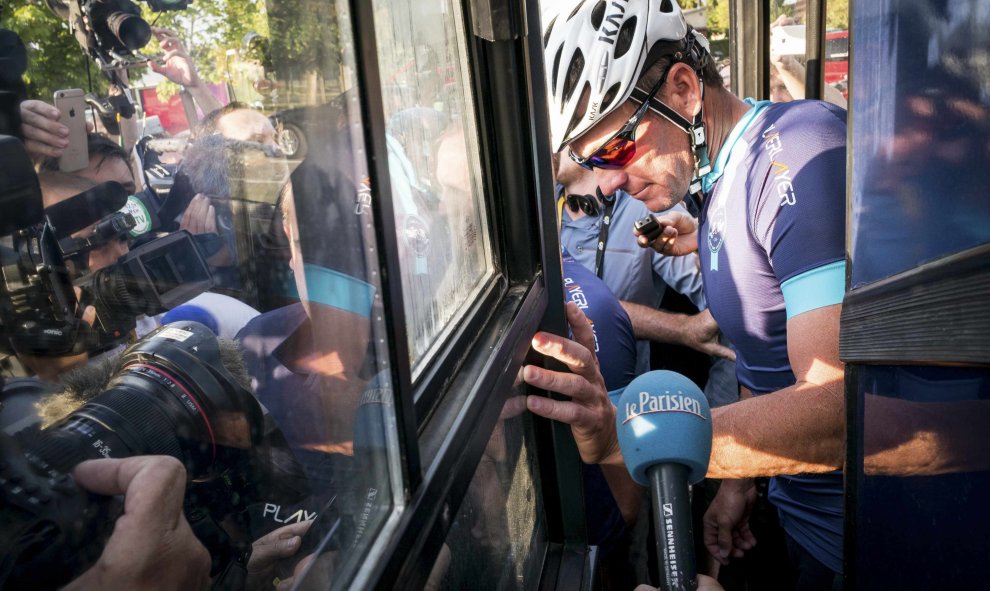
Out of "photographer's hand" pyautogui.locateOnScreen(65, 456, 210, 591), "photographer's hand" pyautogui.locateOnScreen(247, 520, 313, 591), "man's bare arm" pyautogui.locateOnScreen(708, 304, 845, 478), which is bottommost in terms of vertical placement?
"man's bare arm" pyautogui.locateOnScreen(708, 304, 845, 478)

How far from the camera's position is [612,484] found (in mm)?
2395

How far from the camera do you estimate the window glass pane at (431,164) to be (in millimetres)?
1152

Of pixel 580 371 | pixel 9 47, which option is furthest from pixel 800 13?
pixel 9 47

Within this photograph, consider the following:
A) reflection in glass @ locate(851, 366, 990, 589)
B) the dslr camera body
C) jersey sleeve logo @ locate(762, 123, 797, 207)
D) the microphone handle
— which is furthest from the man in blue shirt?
the dslr camera body

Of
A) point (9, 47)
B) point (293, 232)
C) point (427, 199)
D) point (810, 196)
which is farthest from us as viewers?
point (810, 196)

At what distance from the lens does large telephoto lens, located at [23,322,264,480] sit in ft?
2.07

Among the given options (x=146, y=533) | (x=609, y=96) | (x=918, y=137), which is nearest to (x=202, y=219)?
(x=146, y=533)

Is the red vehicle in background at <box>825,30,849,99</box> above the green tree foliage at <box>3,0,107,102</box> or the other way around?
the other way around

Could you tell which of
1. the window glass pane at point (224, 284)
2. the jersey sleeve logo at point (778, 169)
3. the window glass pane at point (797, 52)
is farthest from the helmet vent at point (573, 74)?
the window glass pane at point (797, 52)

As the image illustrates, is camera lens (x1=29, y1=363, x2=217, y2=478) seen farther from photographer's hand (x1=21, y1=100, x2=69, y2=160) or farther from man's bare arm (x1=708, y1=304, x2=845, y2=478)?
man's bare arm (x1=708, y1=304, x2=845, y2=478)

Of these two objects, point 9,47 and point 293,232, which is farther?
point 293,232

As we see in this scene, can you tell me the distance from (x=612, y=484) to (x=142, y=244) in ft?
6.14

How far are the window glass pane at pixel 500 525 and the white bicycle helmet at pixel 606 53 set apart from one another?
1.06m

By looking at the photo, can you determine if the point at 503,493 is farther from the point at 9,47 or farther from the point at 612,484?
the point at 9,47
